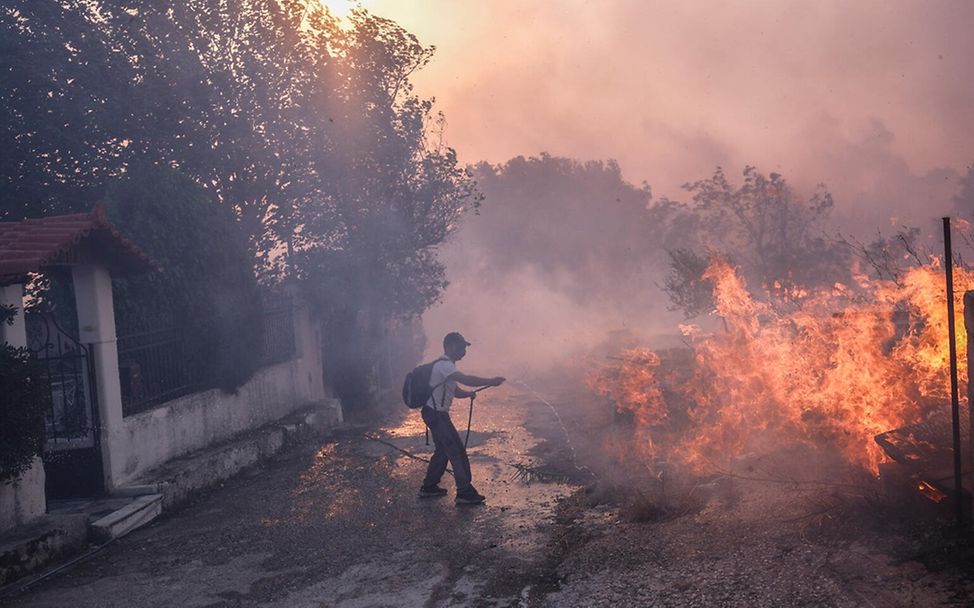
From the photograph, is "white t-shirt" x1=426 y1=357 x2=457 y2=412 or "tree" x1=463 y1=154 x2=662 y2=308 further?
"tree" x1=463 y1=154 x2=662 y2=308

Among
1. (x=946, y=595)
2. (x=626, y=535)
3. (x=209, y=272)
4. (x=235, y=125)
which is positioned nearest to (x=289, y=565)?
(x=626, y=535)

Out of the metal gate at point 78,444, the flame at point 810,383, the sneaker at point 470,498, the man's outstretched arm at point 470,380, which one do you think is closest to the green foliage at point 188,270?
the metal gate at point 78,444

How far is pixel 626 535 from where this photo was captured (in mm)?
7293

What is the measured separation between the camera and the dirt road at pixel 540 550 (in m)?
5.74

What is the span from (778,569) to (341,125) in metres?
15.9

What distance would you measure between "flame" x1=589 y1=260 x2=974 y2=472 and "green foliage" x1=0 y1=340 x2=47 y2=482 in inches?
273

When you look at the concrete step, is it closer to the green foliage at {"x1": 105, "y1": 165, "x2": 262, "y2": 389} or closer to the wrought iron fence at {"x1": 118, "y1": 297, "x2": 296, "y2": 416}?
the wrought iron fence at {"x1": 118, "y1": 297, "x2": 296, "y2": 416}

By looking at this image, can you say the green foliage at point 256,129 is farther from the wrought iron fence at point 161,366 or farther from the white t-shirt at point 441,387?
the white t-shirt at point 441,387

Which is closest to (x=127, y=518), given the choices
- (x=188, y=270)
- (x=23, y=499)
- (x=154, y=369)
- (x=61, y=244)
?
(x=23, y=499)

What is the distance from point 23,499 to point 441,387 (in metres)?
4.48

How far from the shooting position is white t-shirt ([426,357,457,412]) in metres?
9.63

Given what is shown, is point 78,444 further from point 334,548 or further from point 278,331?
point 278,331

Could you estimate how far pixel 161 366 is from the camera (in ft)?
38.7

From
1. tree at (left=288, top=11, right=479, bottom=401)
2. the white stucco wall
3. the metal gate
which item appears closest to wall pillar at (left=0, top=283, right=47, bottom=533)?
the metal gate
